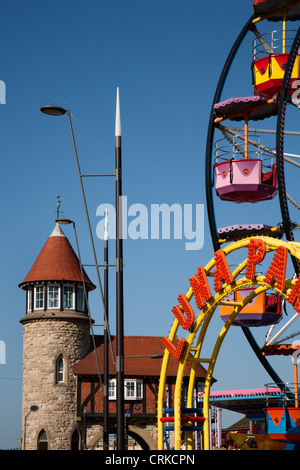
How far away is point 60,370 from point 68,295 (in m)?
4.90

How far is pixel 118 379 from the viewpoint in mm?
17719

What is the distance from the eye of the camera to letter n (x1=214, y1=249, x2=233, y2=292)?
21797 millimetres

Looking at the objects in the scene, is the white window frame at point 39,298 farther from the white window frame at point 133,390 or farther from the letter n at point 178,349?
the letter n at point 178,349

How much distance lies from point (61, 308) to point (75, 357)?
330cm

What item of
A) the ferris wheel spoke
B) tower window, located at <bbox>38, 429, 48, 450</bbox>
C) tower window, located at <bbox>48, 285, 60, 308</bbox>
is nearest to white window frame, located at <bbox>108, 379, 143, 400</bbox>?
tower window, located at <bbox>38, 429, 48, 450</bbox>

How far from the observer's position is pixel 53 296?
5741 centimetres

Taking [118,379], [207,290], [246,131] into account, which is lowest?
[118,379]

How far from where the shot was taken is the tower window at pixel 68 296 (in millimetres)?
57466

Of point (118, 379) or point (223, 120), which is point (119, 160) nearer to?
point (118, 379)

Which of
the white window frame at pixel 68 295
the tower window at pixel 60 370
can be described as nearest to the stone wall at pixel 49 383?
the tower window at pixel 60 370
